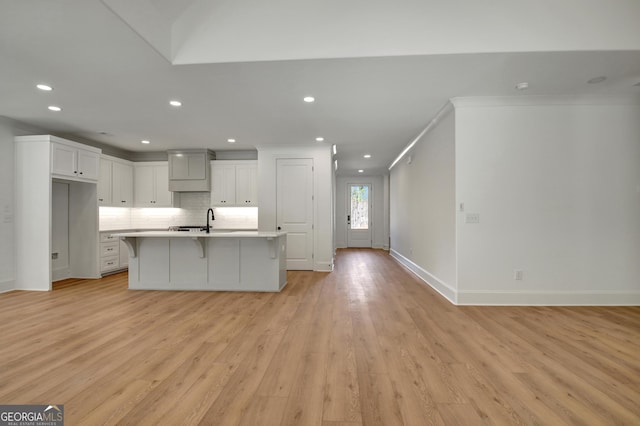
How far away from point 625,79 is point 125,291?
23.6ft

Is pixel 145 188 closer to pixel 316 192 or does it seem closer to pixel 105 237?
pixel 105 237

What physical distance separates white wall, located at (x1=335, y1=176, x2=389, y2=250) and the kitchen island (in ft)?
23.0

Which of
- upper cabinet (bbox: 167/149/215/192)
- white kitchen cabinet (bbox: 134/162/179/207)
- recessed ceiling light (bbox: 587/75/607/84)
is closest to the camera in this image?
recessed ceiling light (bbox: 587/75/607/84)

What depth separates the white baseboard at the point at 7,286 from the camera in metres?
4.75

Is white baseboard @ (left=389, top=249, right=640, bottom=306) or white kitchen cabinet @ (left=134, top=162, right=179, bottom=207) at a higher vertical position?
white kitchen cabinet @ (left=134, top=162, right=179, bottom=207)

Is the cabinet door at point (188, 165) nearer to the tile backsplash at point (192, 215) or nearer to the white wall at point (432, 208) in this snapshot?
the tile backsplash at point (192, 215)

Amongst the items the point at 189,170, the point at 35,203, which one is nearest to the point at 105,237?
the point at 35,203

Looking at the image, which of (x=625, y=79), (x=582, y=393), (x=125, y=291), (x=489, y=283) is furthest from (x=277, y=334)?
(x=625, y=79)

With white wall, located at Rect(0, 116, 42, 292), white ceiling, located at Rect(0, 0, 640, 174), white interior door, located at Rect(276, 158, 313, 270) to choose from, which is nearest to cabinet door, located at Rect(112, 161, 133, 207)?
white wall, located at Rect(0, 116, 42, 292)

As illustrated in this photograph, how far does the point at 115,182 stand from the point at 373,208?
319 inches

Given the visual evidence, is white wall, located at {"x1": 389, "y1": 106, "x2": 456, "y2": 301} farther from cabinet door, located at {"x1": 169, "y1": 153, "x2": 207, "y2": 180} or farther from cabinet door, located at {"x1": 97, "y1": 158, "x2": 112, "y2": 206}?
cabinet door, located at {"x1": 97, "y1": 158, "x2": 112, "y2": 206}

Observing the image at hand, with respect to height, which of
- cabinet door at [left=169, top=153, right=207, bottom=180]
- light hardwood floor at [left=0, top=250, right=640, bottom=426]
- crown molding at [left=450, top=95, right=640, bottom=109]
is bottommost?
light hardwood floor at [left=0, top=250, right=640, bottom=426]

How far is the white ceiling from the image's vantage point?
2750mm

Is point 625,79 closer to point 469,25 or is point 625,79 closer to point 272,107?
point 469,25
